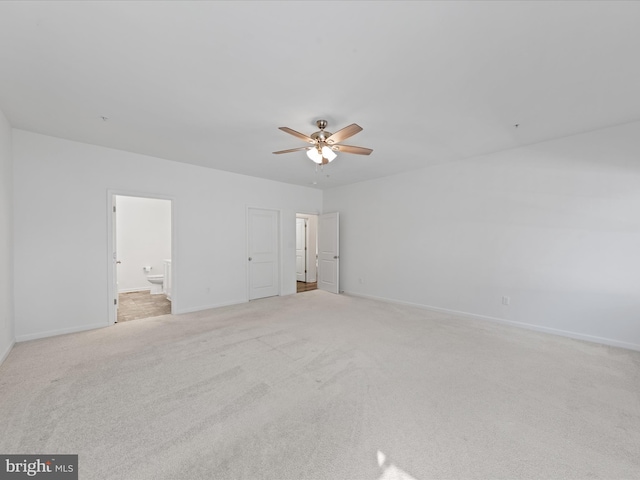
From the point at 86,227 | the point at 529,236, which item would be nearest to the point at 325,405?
the point at 529,236

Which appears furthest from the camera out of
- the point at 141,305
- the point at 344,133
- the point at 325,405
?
the point at 141,305

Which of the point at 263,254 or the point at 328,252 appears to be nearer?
the point at 263,254

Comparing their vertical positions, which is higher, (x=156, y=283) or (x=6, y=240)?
(x=6, y=240)

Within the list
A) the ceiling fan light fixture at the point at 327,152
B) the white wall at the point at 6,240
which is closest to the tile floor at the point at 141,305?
the white wall at the point at 6,240

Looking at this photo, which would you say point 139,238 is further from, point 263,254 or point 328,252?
point 328,252

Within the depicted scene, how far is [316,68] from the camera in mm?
2090

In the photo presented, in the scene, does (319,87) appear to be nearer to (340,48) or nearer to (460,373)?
(340,48)

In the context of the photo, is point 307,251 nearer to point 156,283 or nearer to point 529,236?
point 156,283

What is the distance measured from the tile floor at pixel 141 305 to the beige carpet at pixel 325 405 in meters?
1.00

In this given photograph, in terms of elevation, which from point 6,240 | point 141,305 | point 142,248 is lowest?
point 141,305

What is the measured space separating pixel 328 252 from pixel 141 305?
4.13 meters

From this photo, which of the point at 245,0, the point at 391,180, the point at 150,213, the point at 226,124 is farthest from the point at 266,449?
the point at 150,213

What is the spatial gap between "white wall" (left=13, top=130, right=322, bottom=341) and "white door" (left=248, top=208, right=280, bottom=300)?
22.1 inches

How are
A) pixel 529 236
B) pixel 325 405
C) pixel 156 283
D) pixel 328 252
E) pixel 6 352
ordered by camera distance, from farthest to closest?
1. pixel 328 252
2. pixel 156 283
3. pixel 529 236
4. pixel 6 352
5. pixel 325 405
